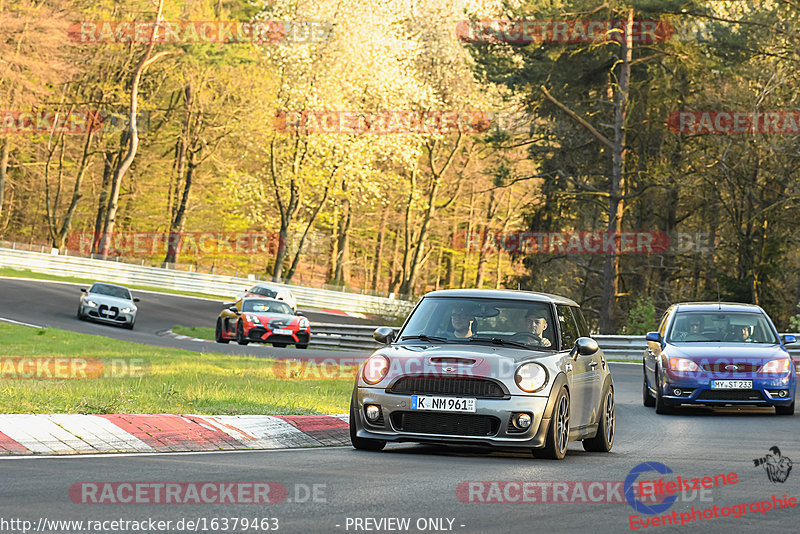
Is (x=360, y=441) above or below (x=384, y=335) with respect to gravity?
below

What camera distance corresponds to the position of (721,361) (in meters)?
16.5

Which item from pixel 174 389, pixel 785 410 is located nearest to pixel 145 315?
pixel 174 389

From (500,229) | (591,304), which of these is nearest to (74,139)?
(500,229)

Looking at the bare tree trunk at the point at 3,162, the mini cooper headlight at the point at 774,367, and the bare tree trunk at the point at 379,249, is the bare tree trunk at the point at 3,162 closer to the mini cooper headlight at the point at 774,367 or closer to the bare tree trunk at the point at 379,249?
the bare tree trunk at the point at 379,249

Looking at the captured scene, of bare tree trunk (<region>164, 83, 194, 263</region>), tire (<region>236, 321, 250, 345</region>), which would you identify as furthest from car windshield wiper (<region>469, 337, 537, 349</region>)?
bare tree trunk (<region>164, 83, 194, 263</region>)

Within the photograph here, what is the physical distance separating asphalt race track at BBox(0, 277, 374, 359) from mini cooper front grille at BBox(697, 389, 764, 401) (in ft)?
41.6

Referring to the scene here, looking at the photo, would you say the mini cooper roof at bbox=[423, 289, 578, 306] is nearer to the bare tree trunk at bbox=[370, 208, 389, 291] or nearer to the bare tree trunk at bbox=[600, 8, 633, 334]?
the bare tree trunk at bbox=[600, 8, 633, 334]

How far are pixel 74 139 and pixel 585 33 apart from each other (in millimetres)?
38230

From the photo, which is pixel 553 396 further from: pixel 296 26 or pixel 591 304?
pixel 296 26

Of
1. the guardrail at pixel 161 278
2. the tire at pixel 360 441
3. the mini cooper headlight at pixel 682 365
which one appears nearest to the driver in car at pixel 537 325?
the tire at pixel 360 441

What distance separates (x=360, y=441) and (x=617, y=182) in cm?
3135

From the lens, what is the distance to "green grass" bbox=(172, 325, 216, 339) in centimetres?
3662

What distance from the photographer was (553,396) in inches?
406

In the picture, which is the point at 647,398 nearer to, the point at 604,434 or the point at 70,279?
the point at 604,434
